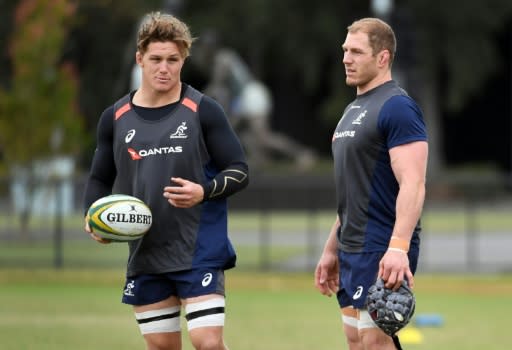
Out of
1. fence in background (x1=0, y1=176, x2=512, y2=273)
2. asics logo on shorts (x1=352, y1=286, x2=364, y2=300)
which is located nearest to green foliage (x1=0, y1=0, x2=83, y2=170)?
fence in background (x1=0, y1=176, x2=512, y2=273)

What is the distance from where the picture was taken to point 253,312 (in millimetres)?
15336

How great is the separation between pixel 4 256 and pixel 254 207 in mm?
5341

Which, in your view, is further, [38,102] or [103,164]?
[38,102]

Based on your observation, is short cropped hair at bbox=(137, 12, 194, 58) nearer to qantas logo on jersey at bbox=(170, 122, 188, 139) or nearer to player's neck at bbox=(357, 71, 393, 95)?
qantas logo on jersey at bbox=(170, 122, 188, 139)

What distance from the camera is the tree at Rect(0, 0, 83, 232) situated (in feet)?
78.8

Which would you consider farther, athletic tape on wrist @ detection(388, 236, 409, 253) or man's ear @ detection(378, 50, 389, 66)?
man's ear @ detection(378, 50, 389, 66)

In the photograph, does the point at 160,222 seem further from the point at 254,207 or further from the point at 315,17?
the point at 315,17

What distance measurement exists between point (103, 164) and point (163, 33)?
3.11 feet

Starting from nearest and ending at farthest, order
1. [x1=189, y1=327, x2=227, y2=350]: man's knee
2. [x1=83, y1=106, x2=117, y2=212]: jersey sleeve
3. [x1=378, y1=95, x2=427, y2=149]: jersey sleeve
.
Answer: [x1=378, y1=95, x2=427, y2=149]: jersey sleeve
[x1=189, y1=327, x2=227, y2=350]: man's knee
[x1=83, y1=106, x2=117, y2=212]: jersey sleeve

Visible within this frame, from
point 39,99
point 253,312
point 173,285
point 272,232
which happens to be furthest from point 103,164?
point 39,99

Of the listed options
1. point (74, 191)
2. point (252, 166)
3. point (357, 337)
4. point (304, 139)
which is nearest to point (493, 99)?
point (304, 139)

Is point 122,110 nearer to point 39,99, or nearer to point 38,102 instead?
point 38,102

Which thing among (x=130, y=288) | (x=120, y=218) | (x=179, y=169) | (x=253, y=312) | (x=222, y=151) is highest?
(x=222, y=151)

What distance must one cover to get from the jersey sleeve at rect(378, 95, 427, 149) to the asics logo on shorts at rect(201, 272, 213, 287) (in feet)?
4.51
